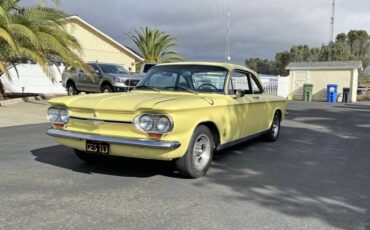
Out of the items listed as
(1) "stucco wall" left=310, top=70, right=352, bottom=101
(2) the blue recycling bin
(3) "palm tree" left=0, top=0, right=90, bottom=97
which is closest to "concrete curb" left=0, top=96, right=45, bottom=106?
(3) "palm tree" left=0, top=0, right=90, bottom=97

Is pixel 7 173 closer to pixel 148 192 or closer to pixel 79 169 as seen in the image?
pixel 79 169

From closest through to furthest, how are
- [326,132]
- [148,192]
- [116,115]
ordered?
[148,192] → [116,115] → [326,132]

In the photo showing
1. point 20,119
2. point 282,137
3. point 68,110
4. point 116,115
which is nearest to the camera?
point 116,115

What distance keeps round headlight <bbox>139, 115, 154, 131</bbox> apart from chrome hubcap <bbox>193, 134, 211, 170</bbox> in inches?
31.7

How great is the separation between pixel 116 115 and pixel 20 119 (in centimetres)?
837

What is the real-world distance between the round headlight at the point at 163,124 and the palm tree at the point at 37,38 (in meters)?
10.2

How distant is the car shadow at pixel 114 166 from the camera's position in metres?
6.09

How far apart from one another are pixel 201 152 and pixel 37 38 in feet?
36.4

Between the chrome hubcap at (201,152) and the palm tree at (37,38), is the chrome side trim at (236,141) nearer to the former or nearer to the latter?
the chrome hubcap at (201,152)

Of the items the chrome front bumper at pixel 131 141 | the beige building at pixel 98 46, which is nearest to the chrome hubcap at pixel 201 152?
the chrome front bumper at pixel 131 141

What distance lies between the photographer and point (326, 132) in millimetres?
11133

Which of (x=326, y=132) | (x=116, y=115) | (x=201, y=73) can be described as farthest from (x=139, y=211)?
(x=326, y=132)

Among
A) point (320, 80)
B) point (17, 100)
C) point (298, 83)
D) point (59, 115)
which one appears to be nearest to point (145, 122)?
point (59, 115)

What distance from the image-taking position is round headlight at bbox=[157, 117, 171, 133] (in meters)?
5.25
